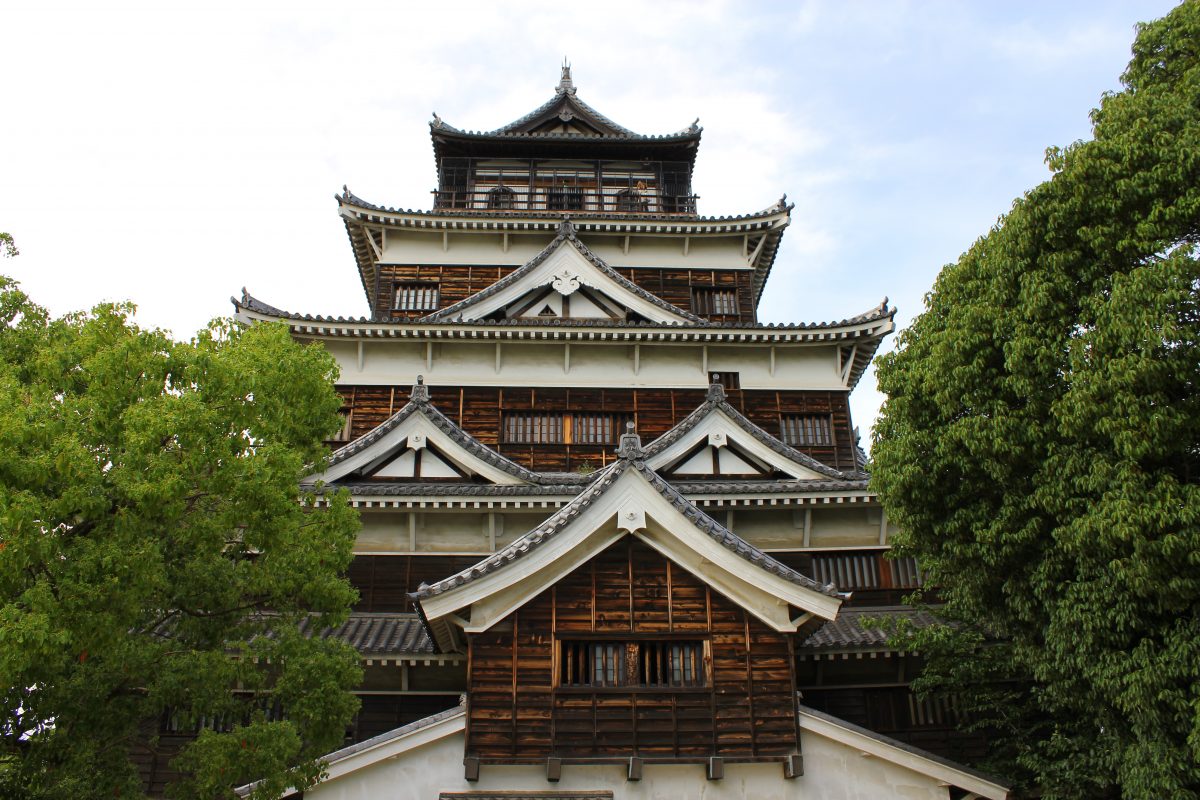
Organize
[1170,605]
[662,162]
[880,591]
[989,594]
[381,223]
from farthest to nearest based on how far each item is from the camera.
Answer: [662,162] < [381,223] < [880,591] < [989,594] < [1170,605]

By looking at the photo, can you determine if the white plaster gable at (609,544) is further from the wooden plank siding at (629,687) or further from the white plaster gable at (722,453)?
the white plaster gable at (722,453)

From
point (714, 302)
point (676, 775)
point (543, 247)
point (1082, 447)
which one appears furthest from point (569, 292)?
point (1082, 447)

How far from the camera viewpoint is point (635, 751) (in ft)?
39.6

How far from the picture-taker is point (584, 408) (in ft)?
68.1

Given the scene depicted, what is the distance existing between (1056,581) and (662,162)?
63.8ft

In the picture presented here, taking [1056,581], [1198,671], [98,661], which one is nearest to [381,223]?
[98,661]

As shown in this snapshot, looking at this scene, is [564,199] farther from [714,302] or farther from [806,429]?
[806,429]

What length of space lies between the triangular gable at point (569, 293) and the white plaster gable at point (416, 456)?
516 cm

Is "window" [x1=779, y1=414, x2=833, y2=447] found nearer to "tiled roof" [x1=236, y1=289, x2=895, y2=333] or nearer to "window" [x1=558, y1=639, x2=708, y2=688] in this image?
"tiled roof" [x1=236, y1=289, x2=895, y2=333]

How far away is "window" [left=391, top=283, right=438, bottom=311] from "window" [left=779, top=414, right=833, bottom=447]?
383 inches

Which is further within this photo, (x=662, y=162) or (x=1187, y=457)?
(x=662, y=162)

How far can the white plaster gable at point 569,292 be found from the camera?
Answer: 22000mm

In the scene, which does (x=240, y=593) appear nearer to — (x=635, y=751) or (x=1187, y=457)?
(x=635, y=751)

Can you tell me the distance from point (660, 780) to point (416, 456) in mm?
8165
